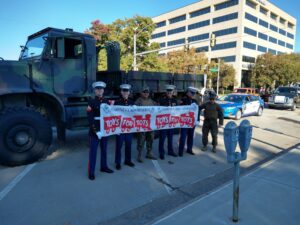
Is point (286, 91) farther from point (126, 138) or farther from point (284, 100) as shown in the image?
point (126, 138)

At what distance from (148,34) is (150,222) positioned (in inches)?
1054

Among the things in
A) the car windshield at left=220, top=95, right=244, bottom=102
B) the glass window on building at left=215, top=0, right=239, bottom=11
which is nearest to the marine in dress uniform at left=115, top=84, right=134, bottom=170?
the car windshield at left=220, top=95, right=244, bottom=102

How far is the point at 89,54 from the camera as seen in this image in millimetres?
6789

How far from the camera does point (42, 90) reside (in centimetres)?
595

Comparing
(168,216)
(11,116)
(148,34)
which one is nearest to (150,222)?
(168,216)

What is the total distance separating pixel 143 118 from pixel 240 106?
9024mm

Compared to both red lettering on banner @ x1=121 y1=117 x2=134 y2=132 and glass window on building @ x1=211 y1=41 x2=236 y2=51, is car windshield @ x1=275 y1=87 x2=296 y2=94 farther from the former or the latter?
glass window on building @ x1=211 y1=41 x2=236 y2=51

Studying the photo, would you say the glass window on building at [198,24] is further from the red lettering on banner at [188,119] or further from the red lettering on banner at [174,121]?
the red lettering on banner at [174,121]

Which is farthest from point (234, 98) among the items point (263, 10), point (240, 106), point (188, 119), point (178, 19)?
point (178, 19)

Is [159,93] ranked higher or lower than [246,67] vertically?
lower

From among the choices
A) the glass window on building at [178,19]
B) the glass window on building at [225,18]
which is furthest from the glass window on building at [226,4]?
the glass window on building at [178,19]

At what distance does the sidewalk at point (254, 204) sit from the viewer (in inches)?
131

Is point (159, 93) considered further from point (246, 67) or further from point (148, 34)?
point (246, 67)

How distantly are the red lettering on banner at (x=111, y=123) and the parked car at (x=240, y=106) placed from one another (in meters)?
8.97
